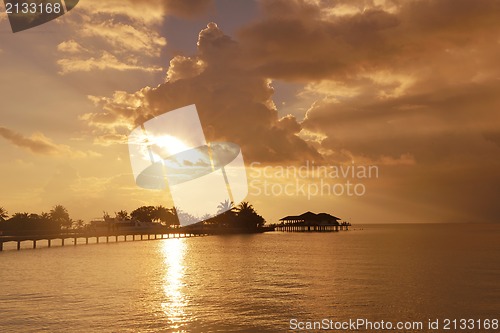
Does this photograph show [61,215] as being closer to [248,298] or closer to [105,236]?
[105,236]

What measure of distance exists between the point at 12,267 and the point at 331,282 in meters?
40.6

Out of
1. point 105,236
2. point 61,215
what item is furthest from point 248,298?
point 61,215

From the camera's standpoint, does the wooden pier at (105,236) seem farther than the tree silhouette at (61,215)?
No

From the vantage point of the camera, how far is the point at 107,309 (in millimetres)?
34250

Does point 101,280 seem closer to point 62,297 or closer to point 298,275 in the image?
point 62,297

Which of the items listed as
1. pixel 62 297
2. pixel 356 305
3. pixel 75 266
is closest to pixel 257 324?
pixel 356 305

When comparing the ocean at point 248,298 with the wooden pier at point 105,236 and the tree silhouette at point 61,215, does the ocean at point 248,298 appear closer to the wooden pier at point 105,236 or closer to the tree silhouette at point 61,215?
the wooden pier at point 105,236

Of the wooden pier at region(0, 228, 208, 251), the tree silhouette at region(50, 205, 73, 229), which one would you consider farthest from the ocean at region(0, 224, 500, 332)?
the tree silhouette at region(50, 205, 73, 229)

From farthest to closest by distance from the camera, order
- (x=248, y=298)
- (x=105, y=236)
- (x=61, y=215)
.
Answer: (x=61, y=215), (x=105, y=236), (x=248, y=298)

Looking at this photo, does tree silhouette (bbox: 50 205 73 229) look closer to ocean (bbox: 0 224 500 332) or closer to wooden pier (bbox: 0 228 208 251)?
wooden pier (bbox: 0 228 208 251)

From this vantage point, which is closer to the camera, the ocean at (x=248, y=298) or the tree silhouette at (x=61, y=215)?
the ocean at (x=248, y=298)

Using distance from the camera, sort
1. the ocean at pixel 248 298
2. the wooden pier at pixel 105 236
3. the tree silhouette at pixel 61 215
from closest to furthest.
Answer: the ocean at pixel 248 298 → the wooden pier at pixel 105 236 → the tree silhouette at pixel 61 215

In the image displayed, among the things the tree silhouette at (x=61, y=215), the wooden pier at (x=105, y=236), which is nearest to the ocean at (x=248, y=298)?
the wooden pier at (x=105, y=236)

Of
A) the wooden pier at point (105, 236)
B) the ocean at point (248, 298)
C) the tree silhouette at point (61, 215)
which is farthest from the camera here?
the tree silhouette at point (61, 215)
